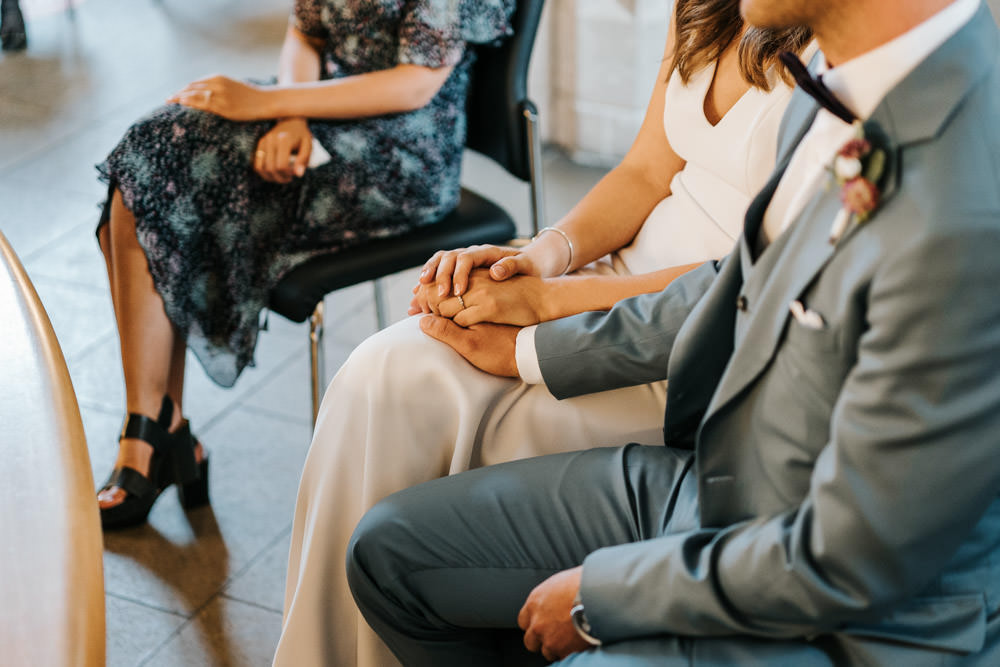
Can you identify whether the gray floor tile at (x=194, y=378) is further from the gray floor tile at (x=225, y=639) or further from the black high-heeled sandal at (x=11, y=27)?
the black high-heeled sandal at (x=11, y=27)

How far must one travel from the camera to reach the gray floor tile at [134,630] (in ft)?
5.74

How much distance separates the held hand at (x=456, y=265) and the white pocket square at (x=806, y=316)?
1.86ft

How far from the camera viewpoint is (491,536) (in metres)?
1.15

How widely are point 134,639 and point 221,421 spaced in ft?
2.21

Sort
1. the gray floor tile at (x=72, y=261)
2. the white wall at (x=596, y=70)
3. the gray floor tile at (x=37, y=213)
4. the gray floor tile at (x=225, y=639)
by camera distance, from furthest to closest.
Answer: the white wall at (x=596, y=70) → the gray floor tile at (x=37, y=213) → the gray floor tile at (x=72, y=261) → the gray floor tile at (x=225, y=639)

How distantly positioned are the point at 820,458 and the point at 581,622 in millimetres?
291

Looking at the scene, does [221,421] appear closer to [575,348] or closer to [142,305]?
[142,305]

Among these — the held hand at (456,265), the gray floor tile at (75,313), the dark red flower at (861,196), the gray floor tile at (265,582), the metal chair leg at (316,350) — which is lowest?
the gray floor tile at (265,582)

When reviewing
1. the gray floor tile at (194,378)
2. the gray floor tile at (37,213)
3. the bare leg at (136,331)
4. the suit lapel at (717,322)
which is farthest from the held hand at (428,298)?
the gray floor tile at (37,213)

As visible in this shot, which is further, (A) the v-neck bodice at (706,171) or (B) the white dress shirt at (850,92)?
(A) the v-neck bodice at (706,171)

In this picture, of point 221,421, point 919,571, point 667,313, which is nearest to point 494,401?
point 667,313

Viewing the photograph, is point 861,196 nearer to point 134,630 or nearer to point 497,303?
point 497,303

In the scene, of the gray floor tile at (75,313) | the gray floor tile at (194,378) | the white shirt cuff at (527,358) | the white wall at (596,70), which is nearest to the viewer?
the white shirt cuff at (527,358)

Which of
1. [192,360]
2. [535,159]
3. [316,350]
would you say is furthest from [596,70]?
[316,350]
